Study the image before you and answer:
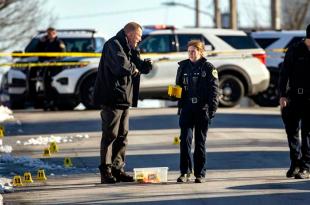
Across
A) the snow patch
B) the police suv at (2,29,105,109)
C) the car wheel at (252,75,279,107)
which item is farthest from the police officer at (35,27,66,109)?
the car wheel at (252,75,279,107)

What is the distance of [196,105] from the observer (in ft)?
40.1

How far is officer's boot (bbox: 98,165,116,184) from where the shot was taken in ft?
40.0

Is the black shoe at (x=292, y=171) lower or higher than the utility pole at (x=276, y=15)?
lower

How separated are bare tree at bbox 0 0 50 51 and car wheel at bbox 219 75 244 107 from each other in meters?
36.0

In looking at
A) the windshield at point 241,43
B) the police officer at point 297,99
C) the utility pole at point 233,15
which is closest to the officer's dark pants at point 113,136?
the police officer at point 297,99

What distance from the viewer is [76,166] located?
45.8ft

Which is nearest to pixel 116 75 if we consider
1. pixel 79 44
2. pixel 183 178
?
pixel 183 178

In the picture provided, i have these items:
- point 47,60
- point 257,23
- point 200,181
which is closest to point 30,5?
point 257,23

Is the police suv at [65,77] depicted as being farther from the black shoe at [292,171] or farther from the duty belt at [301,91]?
the black shoe at [292,171]

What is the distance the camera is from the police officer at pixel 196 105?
40.0ft

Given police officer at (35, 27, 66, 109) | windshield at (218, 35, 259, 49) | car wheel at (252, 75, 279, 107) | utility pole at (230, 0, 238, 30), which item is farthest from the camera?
utility pole at (230, 0, 238, 30)

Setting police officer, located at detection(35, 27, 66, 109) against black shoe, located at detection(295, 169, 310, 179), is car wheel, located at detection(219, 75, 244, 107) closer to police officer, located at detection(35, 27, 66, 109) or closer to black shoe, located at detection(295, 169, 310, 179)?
police officer, located at detection(35, 27, 66, 109)

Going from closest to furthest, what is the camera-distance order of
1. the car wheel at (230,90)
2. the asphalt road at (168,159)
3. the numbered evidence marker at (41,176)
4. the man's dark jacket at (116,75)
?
the asphalt road at (168,159) < the man's dark jacket at (116,75) < the numbered evidence marker at (41,176) < the car wheel at (230,90)

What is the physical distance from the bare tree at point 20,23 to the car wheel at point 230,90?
36.0m
